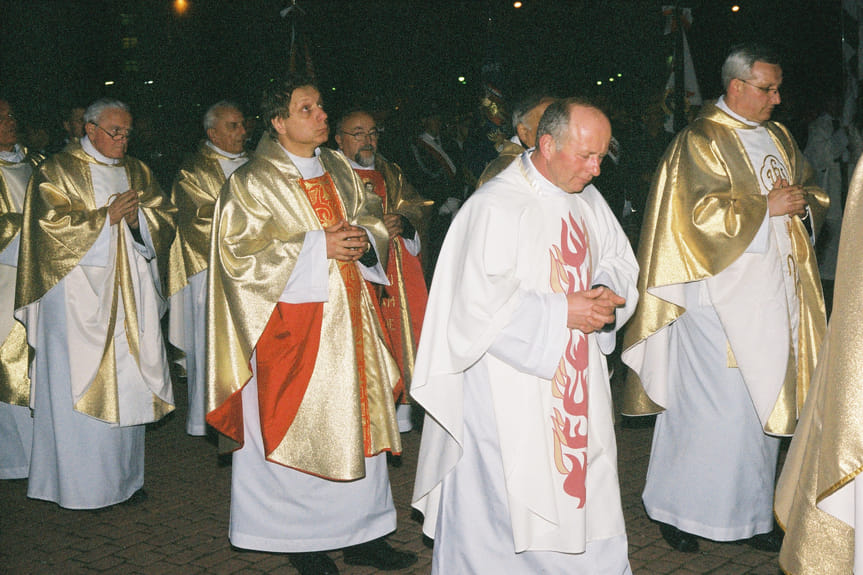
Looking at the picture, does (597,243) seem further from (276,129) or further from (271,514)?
(271,514)

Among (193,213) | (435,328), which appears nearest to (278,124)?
(435,328)

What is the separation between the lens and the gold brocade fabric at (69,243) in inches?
205

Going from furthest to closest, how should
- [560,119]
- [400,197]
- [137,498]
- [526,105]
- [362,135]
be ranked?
1. [400,197]
2. [362,135]
3. [137,498]
4. [526,105]
5. [560,119]

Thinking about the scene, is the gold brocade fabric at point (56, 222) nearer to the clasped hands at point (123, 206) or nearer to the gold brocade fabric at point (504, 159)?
the clasped hands at point (123, 206)

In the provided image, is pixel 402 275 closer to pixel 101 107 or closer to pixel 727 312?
Result: pixel 101 107

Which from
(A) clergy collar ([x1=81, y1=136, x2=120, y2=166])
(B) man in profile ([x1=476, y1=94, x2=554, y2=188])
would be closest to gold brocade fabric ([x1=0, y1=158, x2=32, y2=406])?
(A) clergy collar ([x1=81, y1=136, x2=120, y2=166])

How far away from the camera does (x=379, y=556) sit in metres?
4.36

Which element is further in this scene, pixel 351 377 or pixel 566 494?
pixel 351 377

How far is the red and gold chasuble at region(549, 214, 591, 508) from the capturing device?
3.22 metres

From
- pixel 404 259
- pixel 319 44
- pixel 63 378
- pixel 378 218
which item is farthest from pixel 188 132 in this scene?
pixel 378 218

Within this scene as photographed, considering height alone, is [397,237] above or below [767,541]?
above

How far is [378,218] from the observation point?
4.61 m

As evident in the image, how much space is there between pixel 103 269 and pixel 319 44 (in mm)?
11093

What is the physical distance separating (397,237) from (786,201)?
282 cm
